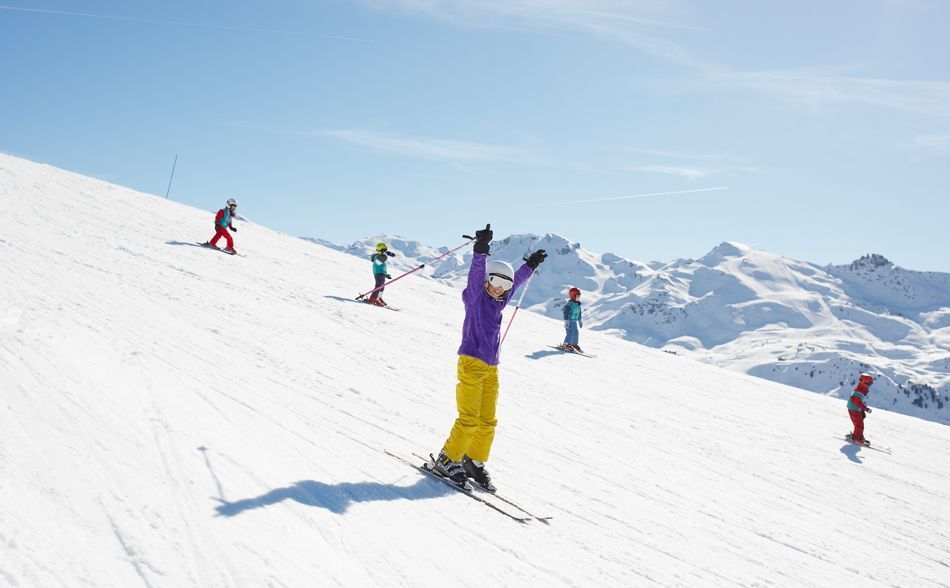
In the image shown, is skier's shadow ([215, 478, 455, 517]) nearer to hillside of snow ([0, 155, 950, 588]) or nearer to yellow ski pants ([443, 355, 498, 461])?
hillside of snow ([0, 155, 950, 588])

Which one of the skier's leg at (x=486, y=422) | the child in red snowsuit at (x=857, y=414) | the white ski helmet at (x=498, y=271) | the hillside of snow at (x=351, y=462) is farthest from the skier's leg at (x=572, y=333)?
the skier's leg at (x=486, y=422)

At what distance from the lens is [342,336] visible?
35.4 feet

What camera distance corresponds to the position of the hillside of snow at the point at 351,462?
3273mm

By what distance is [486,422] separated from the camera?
5.38m

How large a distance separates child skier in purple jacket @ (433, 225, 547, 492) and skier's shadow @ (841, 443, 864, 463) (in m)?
7.90

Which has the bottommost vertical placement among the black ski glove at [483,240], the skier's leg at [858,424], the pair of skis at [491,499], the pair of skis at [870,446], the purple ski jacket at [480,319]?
the pair of skis at [491,499]

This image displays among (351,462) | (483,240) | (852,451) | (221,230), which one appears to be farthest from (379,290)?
(852,451)

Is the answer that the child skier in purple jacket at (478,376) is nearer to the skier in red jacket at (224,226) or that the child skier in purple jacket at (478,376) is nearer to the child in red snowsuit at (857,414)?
the child in red snowsuit at (857,414)

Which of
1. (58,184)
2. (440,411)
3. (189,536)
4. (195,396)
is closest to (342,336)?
(440,411)

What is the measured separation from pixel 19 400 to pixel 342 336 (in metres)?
6.69

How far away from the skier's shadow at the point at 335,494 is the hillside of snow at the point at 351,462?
0.02 m

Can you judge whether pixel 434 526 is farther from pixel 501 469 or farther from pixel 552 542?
pixel 501 469

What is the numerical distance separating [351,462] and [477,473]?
45.4 inches

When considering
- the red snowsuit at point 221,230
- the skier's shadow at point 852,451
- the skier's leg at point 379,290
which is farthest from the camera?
the red snowsuit at point 221,230
